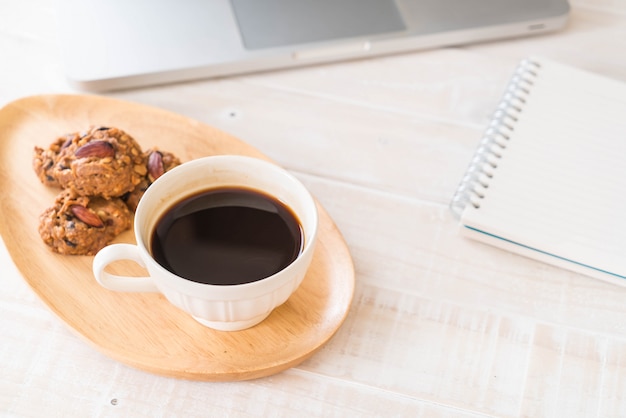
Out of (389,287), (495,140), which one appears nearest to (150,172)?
(389,287)

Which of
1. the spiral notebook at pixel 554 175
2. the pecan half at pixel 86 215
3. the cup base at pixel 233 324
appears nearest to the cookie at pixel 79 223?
the pecan half at pixel 86 215

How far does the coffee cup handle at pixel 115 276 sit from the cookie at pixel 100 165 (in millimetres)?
103

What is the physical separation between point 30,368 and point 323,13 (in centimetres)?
57

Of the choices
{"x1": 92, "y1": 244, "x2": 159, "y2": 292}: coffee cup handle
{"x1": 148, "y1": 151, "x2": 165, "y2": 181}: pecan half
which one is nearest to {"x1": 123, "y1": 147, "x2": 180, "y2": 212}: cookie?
{"x1": 148, "y1": 151, "x2": 165, "y2": 181}: pecan half

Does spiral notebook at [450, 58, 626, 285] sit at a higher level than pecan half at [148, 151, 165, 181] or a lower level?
lower

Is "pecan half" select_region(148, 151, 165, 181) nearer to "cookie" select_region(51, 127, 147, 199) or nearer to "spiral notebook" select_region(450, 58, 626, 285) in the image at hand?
"cookie" select_region(51, 127, 147, 199)

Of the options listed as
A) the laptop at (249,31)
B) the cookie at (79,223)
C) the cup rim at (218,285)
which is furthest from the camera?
the laptop at (249,31)

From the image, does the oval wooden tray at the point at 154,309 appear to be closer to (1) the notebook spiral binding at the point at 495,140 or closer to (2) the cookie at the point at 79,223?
(2) the cookie at the point at 79,223

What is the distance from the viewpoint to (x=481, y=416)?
67 centimetres

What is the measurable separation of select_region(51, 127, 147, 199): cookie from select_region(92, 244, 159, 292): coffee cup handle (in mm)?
103

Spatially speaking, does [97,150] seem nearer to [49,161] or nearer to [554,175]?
[49,161]

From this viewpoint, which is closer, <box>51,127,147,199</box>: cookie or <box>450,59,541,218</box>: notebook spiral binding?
<box>51,127,147,199</box>: cookie

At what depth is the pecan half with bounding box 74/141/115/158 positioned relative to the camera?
720 millimetres

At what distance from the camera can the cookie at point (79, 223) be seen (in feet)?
2.34
